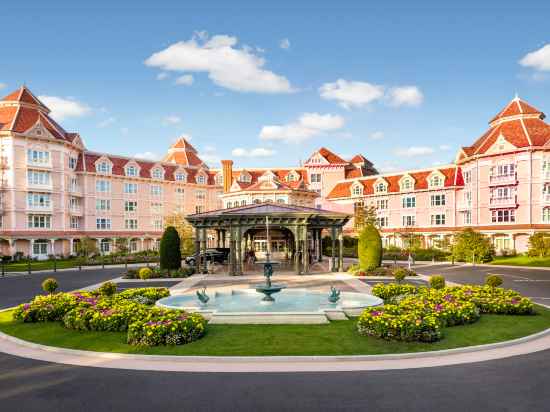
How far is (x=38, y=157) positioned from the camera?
5434 centimetres

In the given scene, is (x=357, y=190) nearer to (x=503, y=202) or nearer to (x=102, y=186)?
(x=503, y=202)

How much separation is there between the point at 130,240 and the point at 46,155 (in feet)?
57.2

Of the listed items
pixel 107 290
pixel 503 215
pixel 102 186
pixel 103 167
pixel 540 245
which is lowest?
pixel 107 290

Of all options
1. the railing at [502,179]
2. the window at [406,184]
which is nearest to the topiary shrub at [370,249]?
the railing at [502,179]

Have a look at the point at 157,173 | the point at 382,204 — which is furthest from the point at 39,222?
the point at 382,204

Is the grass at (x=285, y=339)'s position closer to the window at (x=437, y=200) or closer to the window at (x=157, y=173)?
the window at (x=437, y=200)

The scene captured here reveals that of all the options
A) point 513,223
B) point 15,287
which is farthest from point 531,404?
point 513,223

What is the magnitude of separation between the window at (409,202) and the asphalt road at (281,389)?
1999 inches

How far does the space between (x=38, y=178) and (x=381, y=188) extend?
49.1 metres

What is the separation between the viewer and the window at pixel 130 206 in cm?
6456

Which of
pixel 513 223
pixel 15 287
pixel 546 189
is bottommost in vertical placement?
pixel 15 287

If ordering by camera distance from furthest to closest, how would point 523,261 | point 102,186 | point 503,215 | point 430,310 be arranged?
point 102,186 < point 503,215 < point 523,261 < point 430,310

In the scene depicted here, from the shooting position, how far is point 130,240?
2542 inches

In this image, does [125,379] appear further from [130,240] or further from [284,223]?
[130,240]
